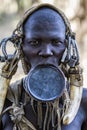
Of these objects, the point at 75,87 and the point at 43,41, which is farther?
the point at 75,87

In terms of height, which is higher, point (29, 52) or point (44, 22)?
point (44, 22)

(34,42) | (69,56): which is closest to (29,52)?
(34,42)

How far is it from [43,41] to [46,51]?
0.06 m

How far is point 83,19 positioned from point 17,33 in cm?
738

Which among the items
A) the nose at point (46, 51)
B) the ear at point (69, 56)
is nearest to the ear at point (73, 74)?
the ear at point (69, 56)

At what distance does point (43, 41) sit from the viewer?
229 cm

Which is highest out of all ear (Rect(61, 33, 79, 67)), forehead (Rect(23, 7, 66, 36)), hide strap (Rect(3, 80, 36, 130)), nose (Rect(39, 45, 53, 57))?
forehead (Rect(23, 7, 66, 36))

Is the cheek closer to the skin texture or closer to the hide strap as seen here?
the skin texture

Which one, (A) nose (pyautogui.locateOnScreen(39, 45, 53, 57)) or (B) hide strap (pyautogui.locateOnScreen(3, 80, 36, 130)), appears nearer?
(A) nose (pyautogui.locateOnScreen(39, 45, 53, 57))

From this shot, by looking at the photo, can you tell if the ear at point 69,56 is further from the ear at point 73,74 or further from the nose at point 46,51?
the nose at point 46,51

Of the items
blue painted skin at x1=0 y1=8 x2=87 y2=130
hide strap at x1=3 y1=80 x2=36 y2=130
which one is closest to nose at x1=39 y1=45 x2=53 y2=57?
blue painted skin at x1=0 y1=8 x2=87 y2=130

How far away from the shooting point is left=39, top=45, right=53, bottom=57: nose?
7.34 feet

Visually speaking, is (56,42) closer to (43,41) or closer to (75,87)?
(43,41)

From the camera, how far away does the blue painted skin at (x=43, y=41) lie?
2.27 m
